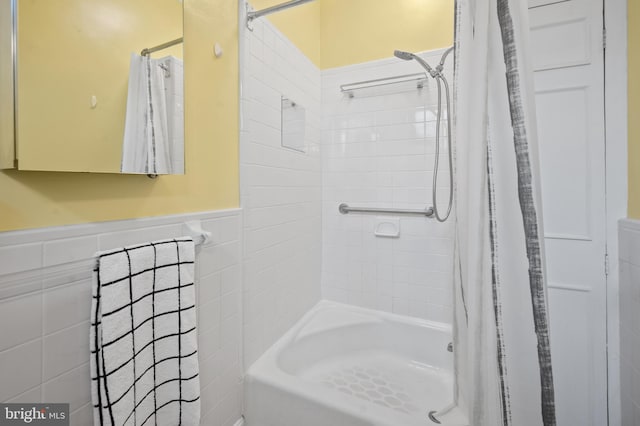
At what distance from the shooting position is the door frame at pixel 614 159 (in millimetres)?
1277

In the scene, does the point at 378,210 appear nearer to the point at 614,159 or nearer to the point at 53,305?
the point at 614,159

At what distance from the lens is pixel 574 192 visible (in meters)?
1.36

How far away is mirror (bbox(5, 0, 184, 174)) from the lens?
0.64 m

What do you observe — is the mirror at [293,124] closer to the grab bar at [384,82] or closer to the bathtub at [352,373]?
the grab bar at [384,82]

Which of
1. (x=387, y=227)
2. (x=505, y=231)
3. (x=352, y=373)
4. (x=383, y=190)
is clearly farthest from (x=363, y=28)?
(x=352, y=373)

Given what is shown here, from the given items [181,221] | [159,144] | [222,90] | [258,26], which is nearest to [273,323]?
[181,221]

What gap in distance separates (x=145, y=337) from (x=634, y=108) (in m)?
2.03

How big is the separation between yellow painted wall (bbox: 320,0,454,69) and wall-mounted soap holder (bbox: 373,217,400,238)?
1.09 metres

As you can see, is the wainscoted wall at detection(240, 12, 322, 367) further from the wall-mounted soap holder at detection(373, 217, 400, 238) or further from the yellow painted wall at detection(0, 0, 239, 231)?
the wall-mounted soap holder at detection(373, 217, 400, 238)

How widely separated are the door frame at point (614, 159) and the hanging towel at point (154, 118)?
71.4 inches

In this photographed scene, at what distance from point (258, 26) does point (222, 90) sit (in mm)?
468

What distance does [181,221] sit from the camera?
1023 millimetres

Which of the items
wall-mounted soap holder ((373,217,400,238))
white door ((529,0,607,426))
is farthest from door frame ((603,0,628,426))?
wall-mounted soap holder ((373,217,400,238))

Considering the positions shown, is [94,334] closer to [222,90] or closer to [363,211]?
[222,90]
